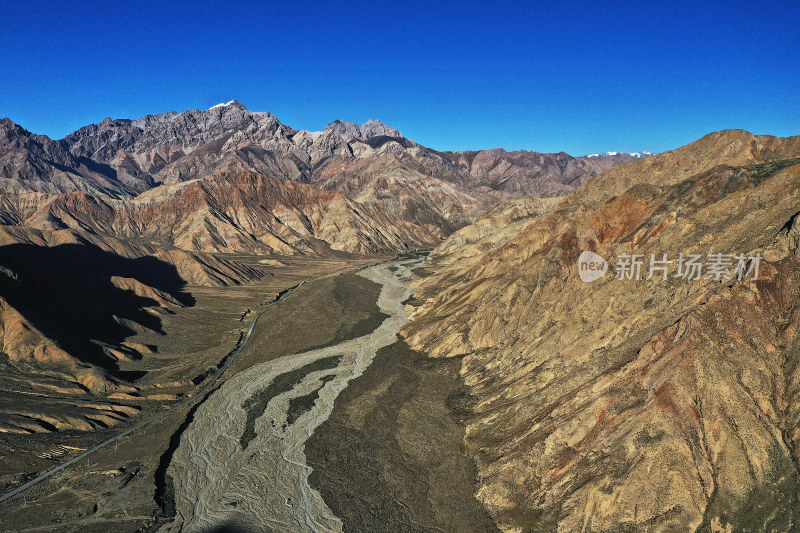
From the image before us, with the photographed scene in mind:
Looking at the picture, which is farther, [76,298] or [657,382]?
[76,298]

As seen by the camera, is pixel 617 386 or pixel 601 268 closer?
pixel 617 386

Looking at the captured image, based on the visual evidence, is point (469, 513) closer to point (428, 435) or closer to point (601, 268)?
point (428, 435)

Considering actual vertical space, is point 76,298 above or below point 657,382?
above

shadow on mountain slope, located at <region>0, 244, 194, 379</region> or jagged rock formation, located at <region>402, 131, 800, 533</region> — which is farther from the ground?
shadow on mountain slope, located at <region>0, 244, 194, 379</region>

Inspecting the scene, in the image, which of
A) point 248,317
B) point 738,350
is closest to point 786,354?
point 738,350
